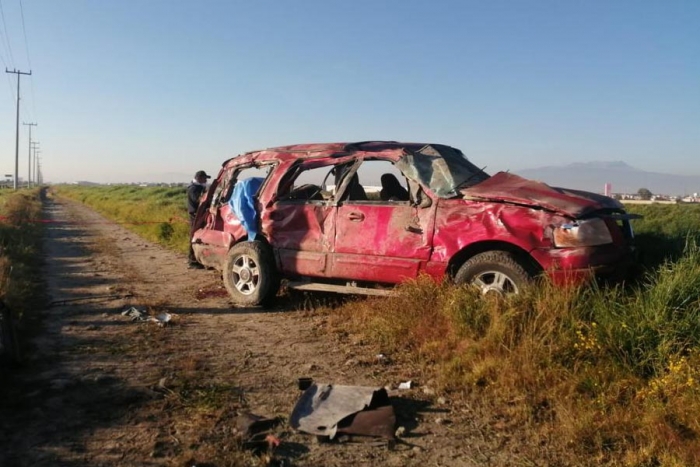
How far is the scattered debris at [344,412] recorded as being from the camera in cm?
353

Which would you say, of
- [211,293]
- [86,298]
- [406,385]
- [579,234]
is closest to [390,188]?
[579,234]

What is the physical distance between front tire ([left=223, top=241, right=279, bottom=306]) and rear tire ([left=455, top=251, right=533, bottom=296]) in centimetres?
253

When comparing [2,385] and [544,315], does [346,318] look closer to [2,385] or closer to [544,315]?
[544,315]

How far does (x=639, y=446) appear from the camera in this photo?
10.5ft

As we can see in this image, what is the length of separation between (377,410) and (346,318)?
248 centimetres

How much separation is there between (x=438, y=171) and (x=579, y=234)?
64.1 inches

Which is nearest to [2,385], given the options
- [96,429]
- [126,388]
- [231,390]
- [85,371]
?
[85,371]

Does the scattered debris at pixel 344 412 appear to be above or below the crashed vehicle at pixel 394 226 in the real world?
below

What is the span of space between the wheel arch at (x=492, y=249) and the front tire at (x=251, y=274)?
2.37 meters

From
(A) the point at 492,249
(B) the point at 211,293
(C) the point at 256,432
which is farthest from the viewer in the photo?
(B) the point at 211,293

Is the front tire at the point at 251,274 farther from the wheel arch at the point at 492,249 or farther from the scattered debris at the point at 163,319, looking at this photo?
the wheel arch at the point at 492,249

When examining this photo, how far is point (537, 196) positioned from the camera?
202 inches

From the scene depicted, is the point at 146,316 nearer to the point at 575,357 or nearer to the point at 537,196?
the point at 537,196

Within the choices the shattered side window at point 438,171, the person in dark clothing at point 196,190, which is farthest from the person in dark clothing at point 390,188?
the person in dark clothing at point 196,190
